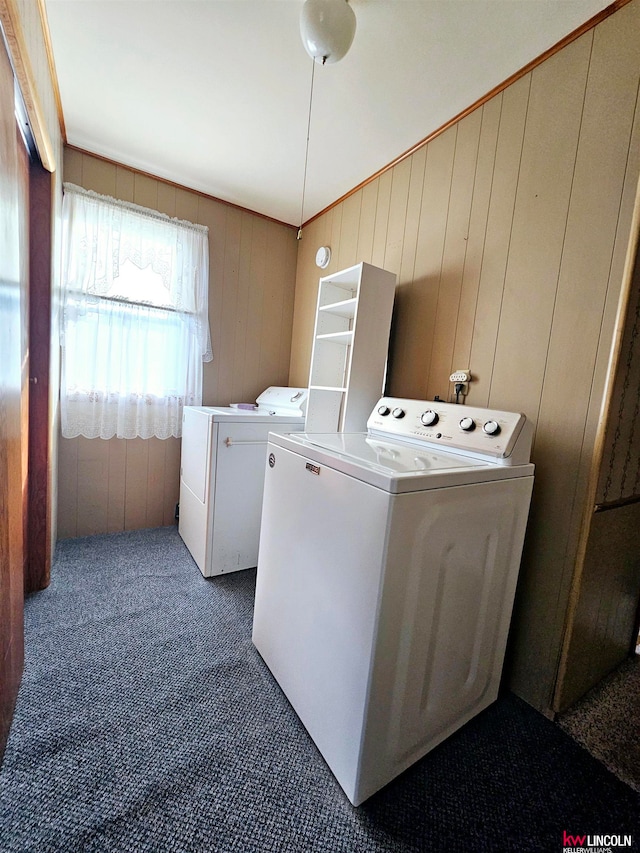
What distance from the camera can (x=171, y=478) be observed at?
8.46 ft

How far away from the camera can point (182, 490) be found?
2.35m

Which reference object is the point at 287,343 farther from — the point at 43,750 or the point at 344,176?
the point at 43,750

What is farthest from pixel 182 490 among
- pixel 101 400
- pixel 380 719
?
pixel 380 719

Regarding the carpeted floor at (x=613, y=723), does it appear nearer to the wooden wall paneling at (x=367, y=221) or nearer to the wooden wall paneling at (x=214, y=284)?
the wooden wall paneling at (x=367, y=221)

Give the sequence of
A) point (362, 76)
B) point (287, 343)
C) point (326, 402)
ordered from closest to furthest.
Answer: point (362, 76) → point (326, 402) → point (287, 343)

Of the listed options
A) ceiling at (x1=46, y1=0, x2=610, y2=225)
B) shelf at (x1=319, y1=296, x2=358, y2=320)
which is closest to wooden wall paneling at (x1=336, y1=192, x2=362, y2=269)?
ceiling at (x1=46, y1=0, x2=610, y2=225)

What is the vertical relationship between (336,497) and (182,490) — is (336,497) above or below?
above

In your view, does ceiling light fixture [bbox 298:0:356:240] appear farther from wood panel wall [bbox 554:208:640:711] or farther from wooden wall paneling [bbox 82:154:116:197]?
wooden wall paneling [bbox 82:154:116:197]

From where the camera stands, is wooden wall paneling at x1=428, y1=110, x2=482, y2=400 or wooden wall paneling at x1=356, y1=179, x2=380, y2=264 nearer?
wooden wall paneling at x1=428, y1=110, x2=482, y2=400

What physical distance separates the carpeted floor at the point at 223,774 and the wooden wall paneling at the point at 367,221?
7.30 feet

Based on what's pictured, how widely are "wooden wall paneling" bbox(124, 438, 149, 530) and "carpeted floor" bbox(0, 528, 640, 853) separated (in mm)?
1015

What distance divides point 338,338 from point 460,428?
3.21 feet

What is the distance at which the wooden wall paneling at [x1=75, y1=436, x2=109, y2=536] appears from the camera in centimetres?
228

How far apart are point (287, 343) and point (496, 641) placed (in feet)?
7.92
